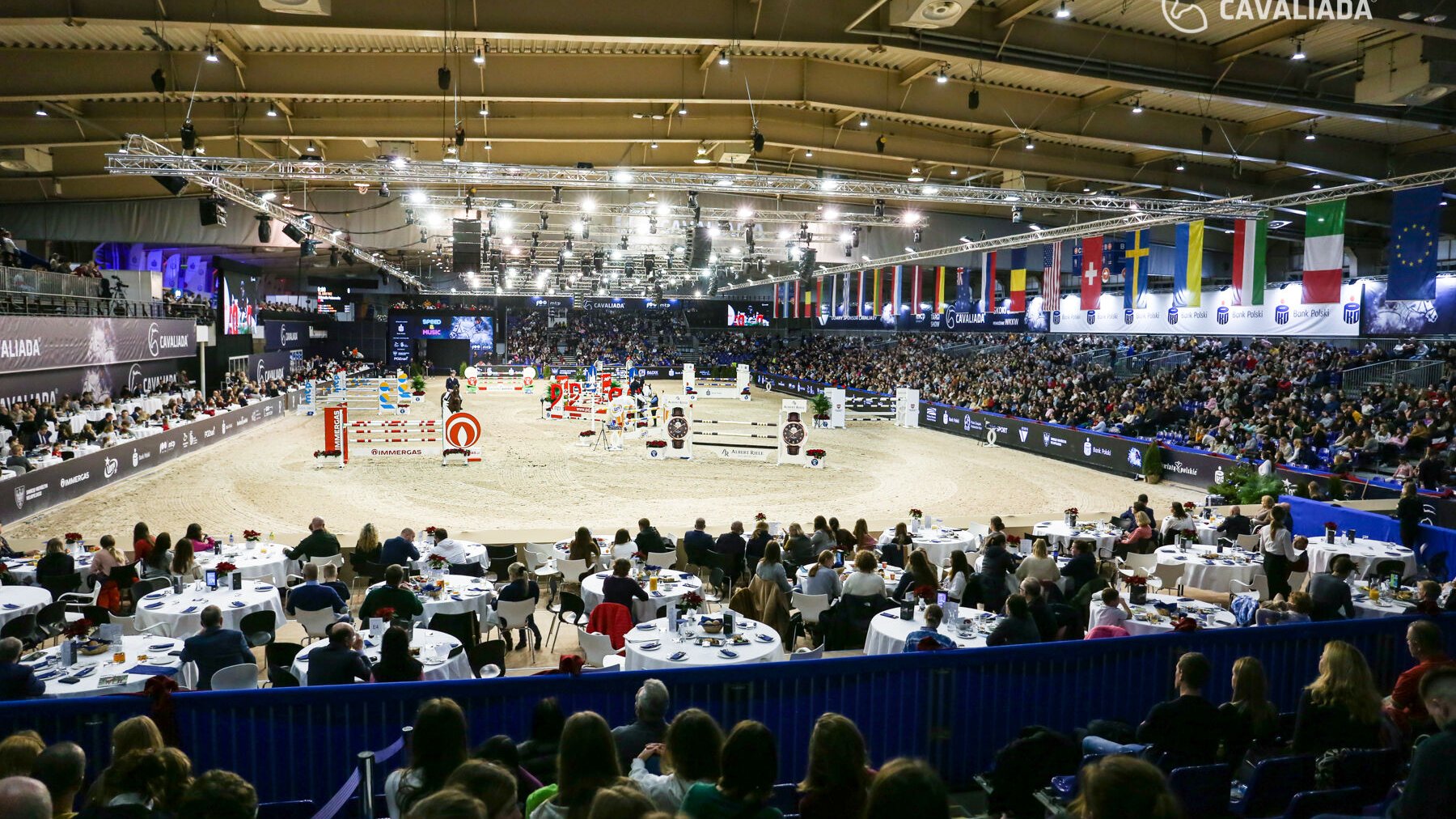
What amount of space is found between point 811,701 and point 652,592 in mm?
3784

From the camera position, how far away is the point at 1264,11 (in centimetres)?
1045

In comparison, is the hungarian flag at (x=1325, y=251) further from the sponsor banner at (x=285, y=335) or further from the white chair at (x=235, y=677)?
the sponsor banner at (x=285, y=335)

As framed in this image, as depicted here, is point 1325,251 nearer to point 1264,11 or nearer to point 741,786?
point 1264,11

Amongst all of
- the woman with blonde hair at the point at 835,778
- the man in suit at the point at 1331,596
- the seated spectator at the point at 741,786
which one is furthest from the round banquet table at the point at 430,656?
the man in suit at the point at 1331,596

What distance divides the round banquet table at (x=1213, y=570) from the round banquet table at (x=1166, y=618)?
2.06 m

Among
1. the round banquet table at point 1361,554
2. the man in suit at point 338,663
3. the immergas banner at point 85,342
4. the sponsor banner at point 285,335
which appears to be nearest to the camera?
the man in suit at point 338,663

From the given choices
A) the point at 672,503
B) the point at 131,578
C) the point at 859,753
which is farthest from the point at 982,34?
the point at 131,578

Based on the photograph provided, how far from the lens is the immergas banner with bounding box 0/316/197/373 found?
1767cm

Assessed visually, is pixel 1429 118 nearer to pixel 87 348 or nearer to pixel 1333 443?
pixel 1333 443

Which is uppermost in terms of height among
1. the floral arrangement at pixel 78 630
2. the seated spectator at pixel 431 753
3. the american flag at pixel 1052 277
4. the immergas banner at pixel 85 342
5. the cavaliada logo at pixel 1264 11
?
the cavaliada logo at pixel 1264 11

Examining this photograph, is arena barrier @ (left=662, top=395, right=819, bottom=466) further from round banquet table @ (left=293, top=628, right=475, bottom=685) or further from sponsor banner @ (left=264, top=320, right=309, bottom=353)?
sponsor banner @ (left=264, top=320, right=309, bottom=353)

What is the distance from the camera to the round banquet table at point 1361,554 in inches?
412

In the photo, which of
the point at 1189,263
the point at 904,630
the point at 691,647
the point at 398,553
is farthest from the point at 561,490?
the point at 1189,263

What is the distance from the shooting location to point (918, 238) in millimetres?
24938
